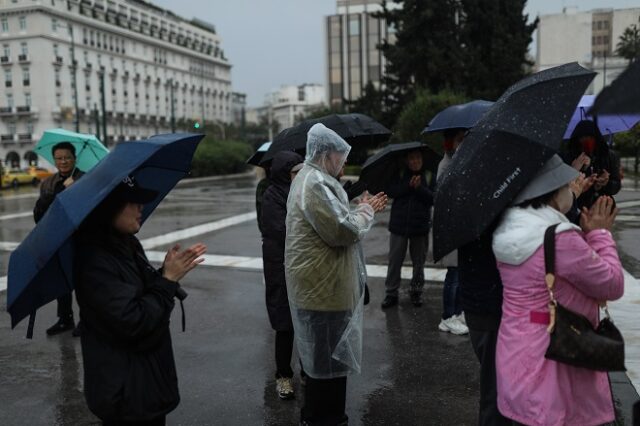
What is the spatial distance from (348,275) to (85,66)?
102714mm

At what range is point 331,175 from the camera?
12.0 ft

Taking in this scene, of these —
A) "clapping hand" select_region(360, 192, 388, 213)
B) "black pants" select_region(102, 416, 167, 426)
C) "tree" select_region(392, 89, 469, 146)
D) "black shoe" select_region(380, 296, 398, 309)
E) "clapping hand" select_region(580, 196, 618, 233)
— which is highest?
"tree" select_region(392, 89, 469, 146)

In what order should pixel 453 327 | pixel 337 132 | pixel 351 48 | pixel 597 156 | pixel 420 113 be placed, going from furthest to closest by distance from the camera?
pixel 351 48 → pixel 420 113 → pixel 453 327 → pixel 337 132 → pixel 597 156

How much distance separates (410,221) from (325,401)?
3229 mm

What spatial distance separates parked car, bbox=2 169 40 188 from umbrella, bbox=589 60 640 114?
39242mm

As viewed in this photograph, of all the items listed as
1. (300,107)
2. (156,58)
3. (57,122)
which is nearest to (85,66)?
(57,122)

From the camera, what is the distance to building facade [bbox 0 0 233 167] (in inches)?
3467

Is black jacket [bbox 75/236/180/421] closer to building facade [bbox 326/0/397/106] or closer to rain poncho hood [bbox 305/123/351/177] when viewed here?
rain poncho hood [bbox 305/123/351/177]

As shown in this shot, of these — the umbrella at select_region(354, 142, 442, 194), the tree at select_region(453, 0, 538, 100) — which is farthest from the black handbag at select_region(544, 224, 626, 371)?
the tree at select_region(453, 0, 538, 100)

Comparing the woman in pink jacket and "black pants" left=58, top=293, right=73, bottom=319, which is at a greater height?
the woman in pink jacket

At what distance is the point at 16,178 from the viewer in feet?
122

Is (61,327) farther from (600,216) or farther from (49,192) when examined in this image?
(600,216)

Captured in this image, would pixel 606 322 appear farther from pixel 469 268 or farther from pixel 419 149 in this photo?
pixel 419 149

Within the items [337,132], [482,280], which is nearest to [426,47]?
[337,132]
